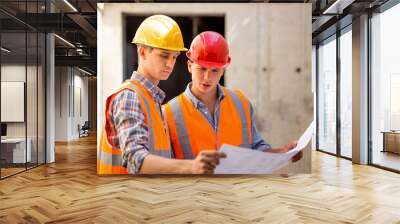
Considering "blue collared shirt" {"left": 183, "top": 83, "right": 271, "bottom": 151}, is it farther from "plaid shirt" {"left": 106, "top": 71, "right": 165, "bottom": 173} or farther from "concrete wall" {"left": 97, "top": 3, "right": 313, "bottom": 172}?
"plaid shirt" {"left": 106, "top": 71, "right": 165, "bottom": 173}

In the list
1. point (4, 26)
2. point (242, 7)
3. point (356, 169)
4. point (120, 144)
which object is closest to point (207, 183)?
point (120, 144)

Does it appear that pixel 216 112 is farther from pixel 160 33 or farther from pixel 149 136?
pixel 160 33

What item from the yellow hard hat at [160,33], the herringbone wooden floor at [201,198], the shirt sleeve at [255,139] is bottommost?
the herringbone wooden floor at [201,198]

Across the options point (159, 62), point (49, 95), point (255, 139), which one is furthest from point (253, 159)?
point (49, 95)

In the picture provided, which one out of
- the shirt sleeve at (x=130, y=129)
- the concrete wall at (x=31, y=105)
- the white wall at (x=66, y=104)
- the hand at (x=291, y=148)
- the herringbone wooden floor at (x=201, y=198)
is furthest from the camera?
the white wall at (x=66, y=104)

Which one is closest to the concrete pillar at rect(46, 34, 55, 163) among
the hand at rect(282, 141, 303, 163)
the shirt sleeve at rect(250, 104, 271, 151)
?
the shirt sleeve at rect(250, 104, 271, 151)

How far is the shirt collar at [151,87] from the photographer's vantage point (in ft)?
18.5

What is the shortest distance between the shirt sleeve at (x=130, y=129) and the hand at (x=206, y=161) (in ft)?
2.36

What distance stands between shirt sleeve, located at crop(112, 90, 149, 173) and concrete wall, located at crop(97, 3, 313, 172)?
279mm

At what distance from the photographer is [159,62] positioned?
5.64 meters

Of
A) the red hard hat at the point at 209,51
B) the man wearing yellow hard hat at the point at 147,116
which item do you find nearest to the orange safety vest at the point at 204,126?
the man wearing yellow hard hat at the point at 147,116

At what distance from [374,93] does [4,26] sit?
6.94m

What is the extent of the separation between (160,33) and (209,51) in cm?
76

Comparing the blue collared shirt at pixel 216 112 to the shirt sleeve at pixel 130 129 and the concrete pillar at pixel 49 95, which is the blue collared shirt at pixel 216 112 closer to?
the shirt sleeve at pixel 130 129
